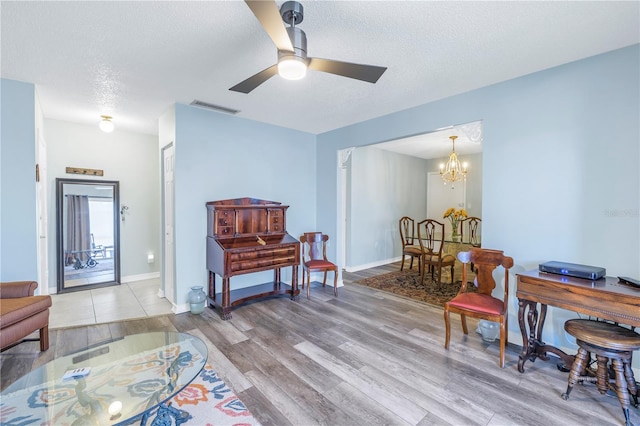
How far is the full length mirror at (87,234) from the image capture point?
4422 millimetres

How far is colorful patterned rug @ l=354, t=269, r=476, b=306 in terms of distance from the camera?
416cm

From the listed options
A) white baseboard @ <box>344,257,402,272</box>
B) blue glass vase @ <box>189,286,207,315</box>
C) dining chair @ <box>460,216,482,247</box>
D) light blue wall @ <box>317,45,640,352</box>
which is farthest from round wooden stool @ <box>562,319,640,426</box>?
white baseboard @ <box>344,257,402,272</box>

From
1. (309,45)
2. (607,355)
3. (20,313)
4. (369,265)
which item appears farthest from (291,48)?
(369,265)

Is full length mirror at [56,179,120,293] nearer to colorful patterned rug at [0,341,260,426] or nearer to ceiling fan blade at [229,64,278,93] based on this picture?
colorful patterned rug at [0,341,260,426]

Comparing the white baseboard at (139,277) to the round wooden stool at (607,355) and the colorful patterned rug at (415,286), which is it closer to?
the colorful patterned rug at (415,286)

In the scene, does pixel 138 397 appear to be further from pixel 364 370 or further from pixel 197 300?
pixel 197 300

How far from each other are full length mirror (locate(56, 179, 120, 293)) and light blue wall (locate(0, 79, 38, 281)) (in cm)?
176

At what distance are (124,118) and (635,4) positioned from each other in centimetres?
534

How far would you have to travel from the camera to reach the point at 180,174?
359cm

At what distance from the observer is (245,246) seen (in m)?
3.62

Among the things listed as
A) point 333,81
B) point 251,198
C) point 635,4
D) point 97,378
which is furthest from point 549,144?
point 97,378

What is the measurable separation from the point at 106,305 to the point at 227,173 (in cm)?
242

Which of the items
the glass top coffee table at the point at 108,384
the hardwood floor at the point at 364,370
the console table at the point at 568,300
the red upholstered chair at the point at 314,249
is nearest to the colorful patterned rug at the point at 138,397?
the glass top coffee table at the point at 108,384

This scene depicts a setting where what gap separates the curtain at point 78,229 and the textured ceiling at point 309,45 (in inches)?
70.8
